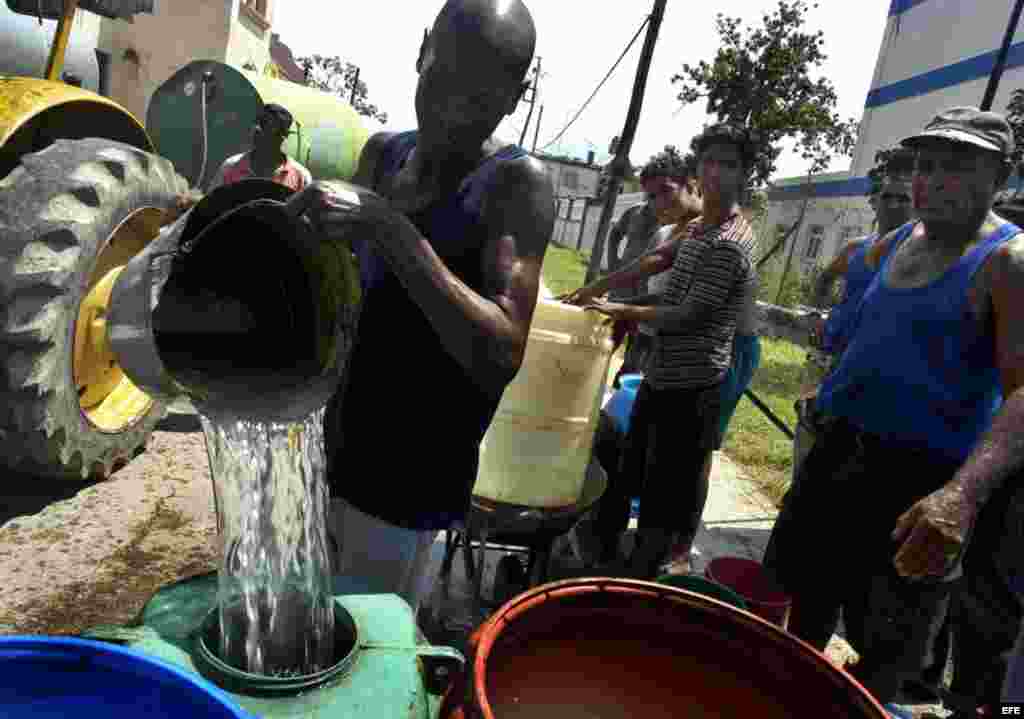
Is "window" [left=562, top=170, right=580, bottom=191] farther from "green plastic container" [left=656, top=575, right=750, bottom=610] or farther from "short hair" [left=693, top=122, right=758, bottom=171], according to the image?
"green plastic container" [left=656, top=575, right=750, bottom=610]

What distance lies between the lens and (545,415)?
8.96ft

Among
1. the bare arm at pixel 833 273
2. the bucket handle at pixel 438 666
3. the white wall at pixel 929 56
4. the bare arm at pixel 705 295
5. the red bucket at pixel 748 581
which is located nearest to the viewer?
the bucket handle at pixel 438 666

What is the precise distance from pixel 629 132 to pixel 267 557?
701cm

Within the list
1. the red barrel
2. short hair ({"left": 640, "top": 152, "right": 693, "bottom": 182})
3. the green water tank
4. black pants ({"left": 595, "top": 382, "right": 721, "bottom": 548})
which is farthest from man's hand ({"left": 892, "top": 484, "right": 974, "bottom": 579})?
the green water tank

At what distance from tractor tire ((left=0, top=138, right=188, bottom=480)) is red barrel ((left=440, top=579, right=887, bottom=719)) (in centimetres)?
266

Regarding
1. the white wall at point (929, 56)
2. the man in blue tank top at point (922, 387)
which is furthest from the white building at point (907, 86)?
the man in blue tank top at point (922, 387)

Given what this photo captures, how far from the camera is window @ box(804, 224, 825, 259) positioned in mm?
24922

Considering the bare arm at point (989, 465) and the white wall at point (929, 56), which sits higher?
Result: the white wall at point (929, 56)

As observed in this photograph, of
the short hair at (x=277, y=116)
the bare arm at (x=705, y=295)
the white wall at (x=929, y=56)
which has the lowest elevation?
the bare arm at (x=705, y=295)

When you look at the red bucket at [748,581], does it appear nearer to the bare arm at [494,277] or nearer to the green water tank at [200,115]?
the bare arm at [494,277]

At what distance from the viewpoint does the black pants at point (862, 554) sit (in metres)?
2.11

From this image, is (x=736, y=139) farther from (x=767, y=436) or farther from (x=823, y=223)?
(x=823, y=223)

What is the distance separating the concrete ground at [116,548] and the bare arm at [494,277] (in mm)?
1548

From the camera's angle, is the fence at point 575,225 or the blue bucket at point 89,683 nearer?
the blue bucket at point 89,683
